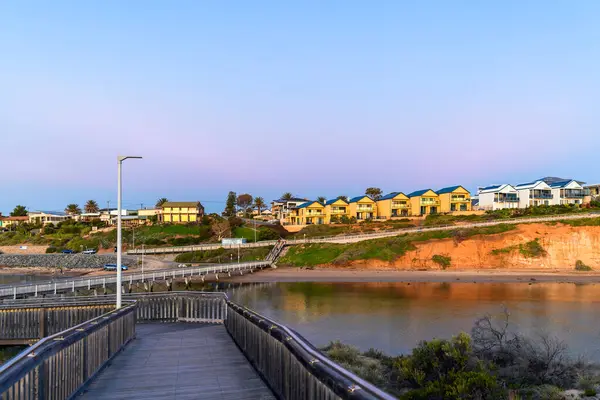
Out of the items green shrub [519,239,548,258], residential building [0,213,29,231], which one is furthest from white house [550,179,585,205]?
residential building [0,213,29,231]

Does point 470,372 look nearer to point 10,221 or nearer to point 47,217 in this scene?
point 47,217

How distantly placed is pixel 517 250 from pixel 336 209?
4787 centimetres

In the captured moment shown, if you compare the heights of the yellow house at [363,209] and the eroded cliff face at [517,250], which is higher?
the yellow house at [363,209]

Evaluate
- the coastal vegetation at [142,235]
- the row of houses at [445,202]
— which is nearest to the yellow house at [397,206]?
the row of houses at [445,202]

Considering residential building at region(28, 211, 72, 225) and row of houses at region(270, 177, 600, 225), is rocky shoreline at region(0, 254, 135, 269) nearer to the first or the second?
row of houses at region(270, 177, 600, 225)

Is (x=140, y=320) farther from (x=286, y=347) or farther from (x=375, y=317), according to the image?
(x=375, y=317)

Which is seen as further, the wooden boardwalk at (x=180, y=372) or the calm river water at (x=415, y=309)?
the calm river water at (x=415, y=309)

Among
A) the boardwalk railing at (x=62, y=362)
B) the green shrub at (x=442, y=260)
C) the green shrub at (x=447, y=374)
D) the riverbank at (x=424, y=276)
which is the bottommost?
the riverbank at (x=424, y=276)

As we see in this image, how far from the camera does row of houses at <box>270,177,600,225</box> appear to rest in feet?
334

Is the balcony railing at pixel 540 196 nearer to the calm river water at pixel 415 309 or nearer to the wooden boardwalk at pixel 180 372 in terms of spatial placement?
the calm river water at pixel 415 309

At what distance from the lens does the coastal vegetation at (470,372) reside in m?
12.0

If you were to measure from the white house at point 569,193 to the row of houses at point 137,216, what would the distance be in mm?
86117

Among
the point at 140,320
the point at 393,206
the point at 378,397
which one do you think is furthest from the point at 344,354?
the point at 393,206

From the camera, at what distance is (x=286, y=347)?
6.85m
